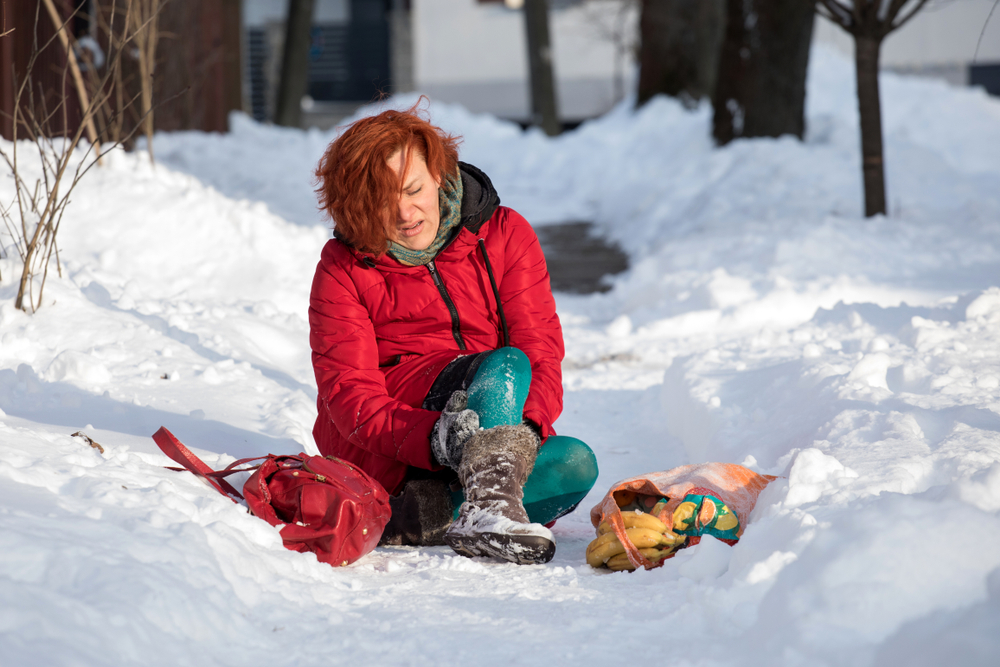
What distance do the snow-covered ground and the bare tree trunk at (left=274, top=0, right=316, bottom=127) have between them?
7565 millimetres

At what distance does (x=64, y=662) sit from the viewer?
1521 millimetres

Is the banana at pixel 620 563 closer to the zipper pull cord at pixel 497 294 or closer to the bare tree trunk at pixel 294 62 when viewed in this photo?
the zipper pull cord at pixel 497 294

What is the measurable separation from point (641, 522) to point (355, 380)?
858 millimetres

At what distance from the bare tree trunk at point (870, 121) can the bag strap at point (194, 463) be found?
5508 mm

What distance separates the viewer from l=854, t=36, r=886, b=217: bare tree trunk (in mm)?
6445

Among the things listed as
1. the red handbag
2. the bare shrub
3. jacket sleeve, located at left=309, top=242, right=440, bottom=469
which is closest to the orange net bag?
jacket sleeve, located at left=309, top=242, right=440, bottom=469

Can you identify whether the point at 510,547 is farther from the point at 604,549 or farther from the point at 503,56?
the point at 503,56

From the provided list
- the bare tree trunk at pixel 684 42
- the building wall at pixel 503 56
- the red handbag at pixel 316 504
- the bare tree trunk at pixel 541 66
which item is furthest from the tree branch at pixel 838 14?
the building wall at pixel 503 56

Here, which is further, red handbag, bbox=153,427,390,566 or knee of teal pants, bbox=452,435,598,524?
knee of teal pants, bbox=452,435,598,524

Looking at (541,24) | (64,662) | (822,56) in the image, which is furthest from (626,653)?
(541,24)

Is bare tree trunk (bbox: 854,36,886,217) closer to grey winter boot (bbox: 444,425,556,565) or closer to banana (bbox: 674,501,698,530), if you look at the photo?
banana (bbox: 674,501,698,530)

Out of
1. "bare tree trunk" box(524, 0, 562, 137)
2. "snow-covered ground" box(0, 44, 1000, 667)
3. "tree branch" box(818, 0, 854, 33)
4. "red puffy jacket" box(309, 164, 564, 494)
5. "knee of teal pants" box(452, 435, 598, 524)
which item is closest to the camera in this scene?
"snow-covered ground" box(0, 44, 1000, 667)

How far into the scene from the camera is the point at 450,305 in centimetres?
269

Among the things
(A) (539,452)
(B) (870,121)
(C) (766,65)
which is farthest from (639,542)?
(C) (766,65)
